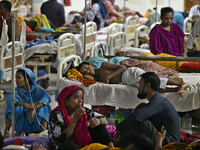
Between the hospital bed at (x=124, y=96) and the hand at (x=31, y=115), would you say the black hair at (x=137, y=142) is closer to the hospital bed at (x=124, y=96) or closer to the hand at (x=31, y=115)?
the hand at (x=31, y=115)

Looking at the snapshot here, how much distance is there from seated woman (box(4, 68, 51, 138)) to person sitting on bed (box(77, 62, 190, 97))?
0.71 m

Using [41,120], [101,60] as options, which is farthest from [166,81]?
[41,120]

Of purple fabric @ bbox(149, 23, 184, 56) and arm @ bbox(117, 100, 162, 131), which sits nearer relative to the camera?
arm @ bbox(117, 100, 162, 131)

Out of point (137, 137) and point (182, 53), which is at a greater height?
point (182, 53)

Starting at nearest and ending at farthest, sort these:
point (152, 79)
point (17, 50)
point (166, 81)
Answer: point (152, 79) → point (166, 81) → point (17, 50)

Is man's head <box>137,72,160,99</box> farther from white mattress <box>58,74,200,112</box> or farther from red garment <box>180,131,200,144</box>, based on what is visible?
white mattress <box>58,74,200,112</box>

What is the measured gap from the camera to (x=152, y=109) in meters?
3.17

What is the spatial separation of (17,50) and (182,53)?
8.11ft

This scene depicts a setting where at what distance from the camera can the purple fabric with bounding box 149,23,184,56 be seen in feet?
18.6

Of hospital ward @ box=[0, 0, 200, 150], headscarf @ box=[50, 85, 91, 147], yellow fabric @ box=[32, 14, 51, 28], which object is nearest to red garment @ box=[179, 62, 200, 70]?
hospital ward @ box=[0, 0, 200, 150]

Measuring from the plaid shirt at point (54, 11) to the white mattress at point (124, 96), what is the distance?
4.45 m

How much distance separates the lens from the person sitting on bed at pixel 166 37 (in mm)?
5660

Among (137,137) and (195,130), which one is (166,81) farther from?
(137,137)

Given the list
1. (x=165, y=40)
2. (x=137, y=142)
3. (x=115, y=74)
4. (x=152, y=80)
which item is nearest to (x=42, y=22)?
(x=165, y=40)
